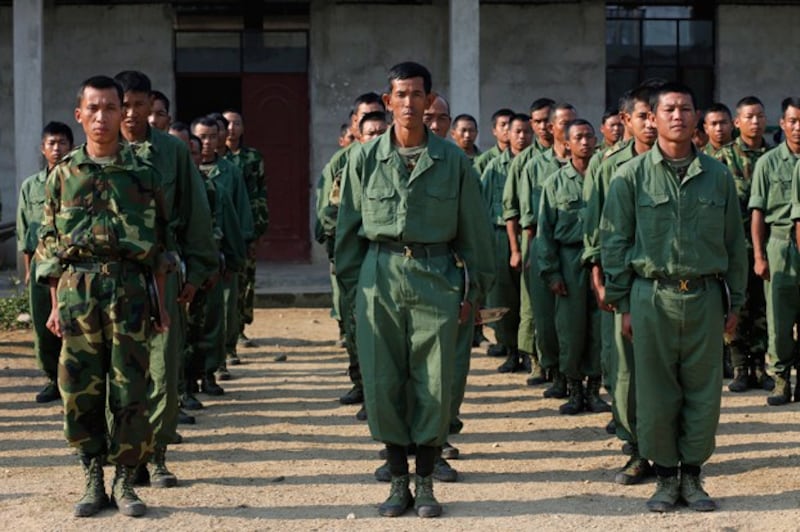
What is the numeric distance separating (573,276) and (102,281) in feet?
12.9

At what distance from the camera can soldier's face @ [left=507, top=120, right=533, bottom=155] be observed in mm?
11664

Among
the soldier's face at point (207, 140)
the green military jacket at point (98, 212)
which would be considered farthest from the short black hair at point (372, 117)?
the green military jacket at point (98, 212)

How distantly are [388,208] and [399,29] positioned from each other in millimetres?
11476

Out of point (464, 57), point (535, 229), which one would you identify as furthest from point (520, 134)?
point (464, 57)

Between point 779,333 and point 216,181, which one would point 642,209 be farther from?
point 216,181

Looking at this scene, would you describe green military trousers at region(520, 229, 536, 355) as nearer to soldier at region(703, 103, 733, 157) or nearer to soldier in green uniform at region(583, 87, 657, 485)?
soldier at region(703, 103, 733, 157)

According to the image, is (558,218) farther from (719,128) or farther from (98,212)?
(98,212)

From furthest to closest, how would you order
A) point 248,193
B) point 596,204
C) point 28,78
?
point 28,78 → point 248,193 → point 596,204

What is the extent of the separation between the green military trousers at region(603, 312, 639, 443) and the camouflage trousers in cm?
237

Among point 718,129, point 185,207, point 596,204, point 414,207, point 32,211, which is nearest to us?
point 414,207

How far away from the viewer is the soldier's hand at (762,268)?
9634 millimetres

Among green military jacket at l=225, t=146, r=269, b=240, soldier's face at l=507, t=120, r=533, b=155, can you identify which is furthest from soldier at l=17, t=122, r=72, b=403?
soldier's face at l=507, t=120, r=533, b=155

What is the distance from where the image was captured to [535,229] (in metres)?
10.5

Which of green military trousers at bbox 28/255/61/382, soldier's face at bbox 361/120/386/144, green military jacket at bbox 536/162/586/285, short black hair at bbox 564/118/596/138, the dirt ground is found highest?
short black hair at bbox 564/118/596/138
